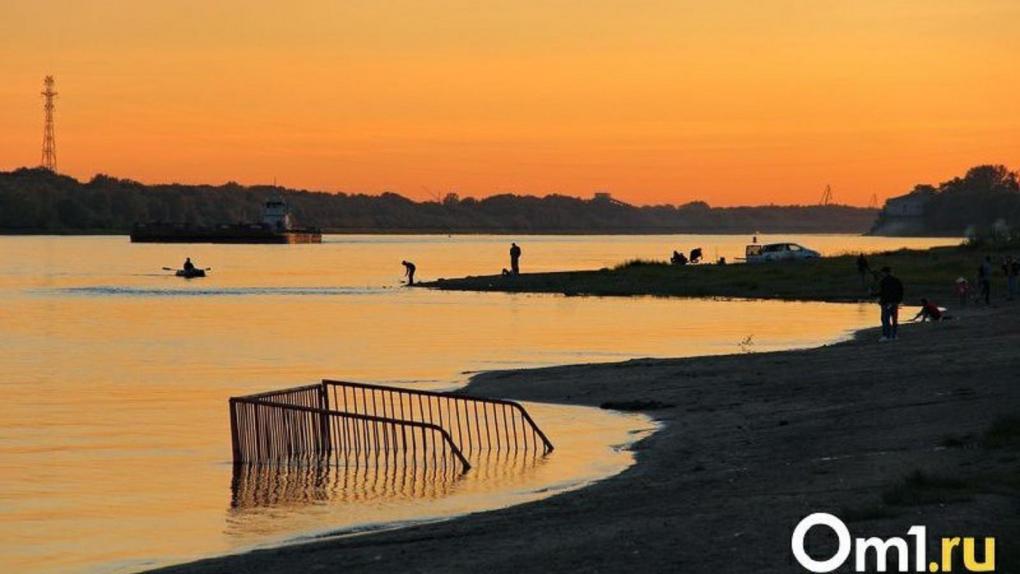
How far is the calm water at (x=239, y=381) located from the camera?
20672 millimetres

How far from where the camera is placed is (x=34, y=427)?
31.2 m

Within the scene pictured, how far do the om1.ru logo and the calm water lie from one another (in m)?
7.08

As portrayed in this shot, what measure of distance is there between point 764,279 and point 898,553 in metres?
70.1

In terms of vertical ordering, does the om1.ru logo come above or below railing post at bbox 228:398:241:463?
above

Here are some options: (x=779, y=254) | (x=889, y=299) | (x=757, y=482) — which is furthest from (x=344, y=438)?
(x=779, y=254)

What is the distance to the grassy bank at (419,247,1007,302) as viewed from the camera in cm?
7494

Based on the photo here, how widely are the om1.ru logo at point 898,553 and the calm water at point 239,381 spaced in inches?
279

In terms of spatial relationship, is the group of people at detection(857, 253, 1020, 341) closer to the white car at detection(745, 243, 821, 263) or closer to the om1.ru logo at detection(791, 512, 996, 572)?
the white car at detection(745, 243, 821, 263)

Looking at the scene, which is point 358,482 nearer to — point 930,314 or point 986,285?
point 930,314

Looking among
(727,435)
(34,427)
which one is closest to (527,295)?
(34,427)

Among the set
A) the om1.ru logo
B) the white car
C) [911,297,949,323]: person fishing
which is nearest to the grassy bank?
the white car

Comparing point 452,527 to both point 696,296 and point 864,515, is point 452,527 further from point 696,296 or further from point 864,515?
point 696,296

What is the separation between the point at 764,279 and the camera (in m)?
83.0

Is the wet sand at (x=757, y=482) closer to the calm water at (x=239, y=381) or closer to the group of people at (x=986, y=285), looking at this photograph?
the calm water at (x=239, y=381)
